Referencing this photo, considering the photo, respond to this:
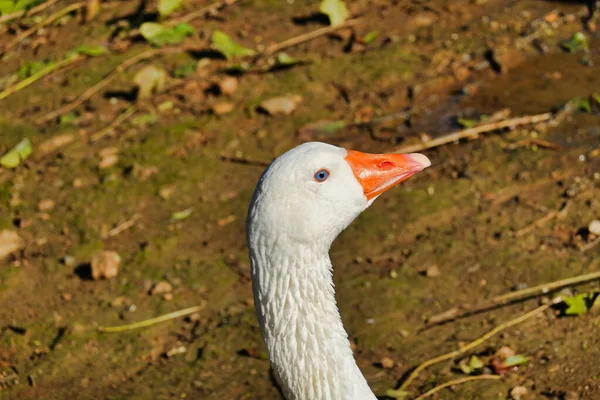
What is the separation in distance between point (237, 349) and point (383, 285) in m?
0.85

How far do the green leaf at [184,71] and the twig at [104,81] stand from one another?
277mm

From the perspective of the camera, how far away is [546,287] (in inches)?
188

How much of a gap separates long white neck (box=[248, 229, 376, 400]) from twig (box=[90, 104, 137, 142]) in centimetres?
375

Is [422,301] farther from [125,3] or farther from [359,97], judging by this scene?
[125,3]

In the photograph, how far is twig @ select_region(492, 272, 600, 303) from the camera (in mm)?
4734

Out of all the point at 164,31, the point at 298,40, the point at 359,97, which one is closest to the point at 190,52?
the point at 164,31

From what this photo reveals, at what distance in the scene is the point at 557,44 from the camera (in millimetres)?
6742

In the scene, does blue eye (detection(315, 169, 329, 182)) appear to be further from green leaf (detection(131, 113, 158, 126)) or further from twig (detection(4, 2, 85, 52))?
twig (detection(4, 2, 85, 52))

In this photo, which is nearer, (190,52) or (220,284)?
(220,284)

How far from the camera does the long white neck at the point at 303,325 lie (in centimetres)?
339

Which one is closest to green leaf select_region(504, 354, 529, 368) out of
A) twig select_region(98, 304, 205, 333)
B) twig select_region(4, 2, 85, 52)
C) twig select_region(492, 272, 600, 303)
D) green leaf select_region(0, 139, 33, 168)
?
twig select_region(492, 272, 600, 303)

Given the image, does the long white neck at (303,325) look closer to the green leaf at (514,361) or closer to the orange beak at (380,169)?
the orange beak at (380,169)

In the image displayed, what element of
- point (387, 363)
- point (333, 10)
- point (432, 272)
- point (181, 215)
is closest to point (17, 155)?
point (181, 215)

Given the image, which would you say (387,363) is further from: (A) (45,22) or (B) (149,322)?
(A) (45,22)
